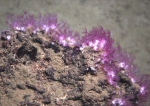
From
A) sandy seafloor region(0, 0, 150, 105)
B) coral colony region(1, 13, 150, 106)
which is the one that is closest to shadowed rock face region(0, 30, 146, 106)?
coral colony region(1, 13, 150, 106)

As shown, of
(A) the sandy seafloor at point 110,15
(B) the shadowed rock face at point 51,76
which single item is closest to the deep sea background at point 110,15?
(A) the sandy seafloor at point 110,15

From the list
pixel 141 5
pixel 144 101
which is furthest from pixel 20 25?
pixel 141 5

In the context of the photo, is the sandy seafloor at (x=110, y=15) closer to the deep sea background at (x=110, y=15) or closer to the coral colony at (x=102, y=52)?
the deep sea background at (x=110, y=15)

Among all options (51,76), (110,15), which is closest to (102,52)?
(51,76)

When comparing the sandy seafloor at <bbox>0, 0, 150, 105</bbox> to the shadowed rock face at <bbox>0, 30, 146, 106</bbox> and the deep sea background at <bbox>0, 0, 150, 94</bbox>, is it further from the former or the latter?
the shadowed rock face at <bbox>0, 30, 146, 106</bbox>

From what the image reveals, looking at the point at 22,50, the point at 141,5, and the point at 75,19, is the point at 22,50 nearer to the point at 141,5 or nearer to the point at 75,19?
the point at 75,19

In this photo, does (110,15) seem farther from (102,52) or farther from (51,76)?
(51,76)

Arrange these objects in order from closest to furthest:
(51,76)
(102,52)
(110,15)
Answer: (51,76) < (102,52) < (110,15)
